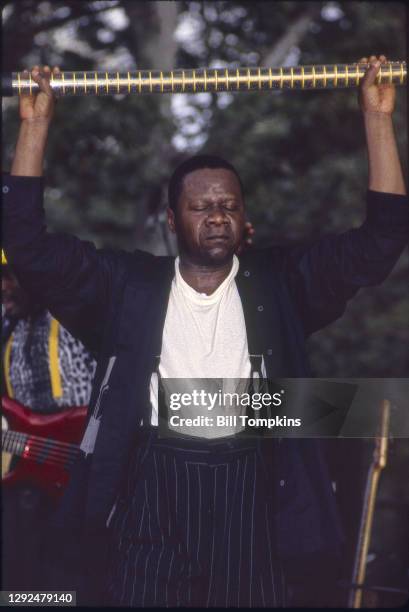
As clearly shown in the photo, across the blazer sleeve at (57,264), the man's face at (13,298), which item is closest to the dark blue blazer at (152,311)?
the blazer sleeve at (57,264)

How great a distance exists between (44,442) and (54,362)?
0.40m

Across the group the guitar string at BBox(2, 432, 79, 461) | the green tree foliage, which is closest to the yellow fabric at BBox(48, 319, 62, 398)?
the guitar string at BBox(2, 432, 79, 461)

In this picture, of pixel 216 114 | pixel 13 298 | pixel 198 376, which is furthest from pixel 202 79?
pixel 216 114

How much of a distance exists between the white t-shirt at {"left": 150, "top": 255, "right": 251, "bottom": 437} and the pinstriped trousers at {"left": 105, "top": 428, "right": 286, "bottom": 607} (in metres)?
0.10

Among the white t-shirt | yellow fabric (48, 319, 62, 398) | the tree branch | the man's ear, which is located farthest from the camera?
the tree branch

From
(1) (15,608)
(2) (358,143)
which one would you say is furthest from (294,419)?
(2) (358,143)

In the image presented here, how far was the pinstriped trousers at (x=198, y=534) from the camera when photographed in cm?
234

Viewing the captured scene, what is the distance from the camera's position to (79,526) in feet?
7.90

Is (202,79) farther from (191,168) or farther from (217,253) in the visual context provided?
(217,253)

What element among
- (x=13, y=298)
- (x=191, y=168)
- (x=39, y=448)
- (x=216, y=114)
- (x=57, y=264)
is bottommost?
(x=39, y=448)

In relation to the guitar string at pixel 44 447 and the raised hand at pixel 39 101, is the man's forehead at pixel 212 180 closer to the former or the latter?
the raised hand at pixel 39 101

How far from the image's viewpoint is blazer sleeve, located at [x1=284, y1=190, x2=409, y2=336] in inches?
93.0

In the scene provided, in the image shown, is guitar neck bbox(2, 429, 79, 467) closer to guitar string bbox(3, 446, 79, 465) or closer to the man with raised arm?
guitar string bbox(3, 446, 79, 465)

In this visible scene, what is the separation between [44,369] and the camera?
156 inches
